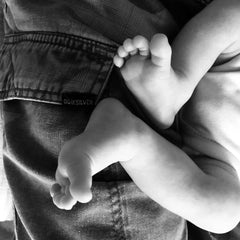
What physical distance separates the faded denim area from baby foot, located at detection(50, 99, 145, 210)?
0.20 feet

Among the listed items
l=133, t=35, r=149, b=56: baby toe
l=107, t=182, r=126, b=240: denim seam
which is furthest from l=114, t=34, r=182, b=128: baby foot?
l=107, t=182, r=126, b=240: denim seam

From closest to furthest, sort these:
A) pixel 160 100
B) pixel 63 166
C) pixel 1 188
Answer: pixel 63 166 < pixel 160 100 < pixel 1 188

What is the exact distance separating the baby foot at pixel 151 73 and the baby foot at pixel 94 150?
46 mm

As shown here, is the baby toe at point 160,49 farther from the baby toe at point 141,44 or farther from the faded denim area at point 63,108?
the faded denim area at point 63,108

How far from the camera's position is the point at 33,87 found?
657mm

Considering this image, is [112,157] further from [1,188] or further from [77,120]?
[1,188]

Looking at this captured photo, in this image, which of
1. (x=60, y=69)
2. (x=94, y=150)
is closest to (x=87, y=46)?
(x=60, y=69)

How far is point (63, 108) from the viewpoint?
652 millimetres

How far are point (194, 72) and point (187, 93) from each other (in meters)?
0.04

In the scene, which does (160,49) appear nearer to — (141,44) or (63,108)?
(141,44)

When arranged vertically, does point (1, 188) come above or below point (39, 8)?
below

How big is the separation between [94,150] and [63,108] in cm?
13

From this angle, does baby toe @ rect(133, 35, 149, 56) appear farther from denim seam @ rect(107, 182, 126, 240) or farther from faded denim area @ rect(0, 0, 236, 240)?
denim seam @ rect(107, 182, 126, 240)

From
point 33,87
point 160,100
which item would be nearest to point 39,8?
point 33,87
